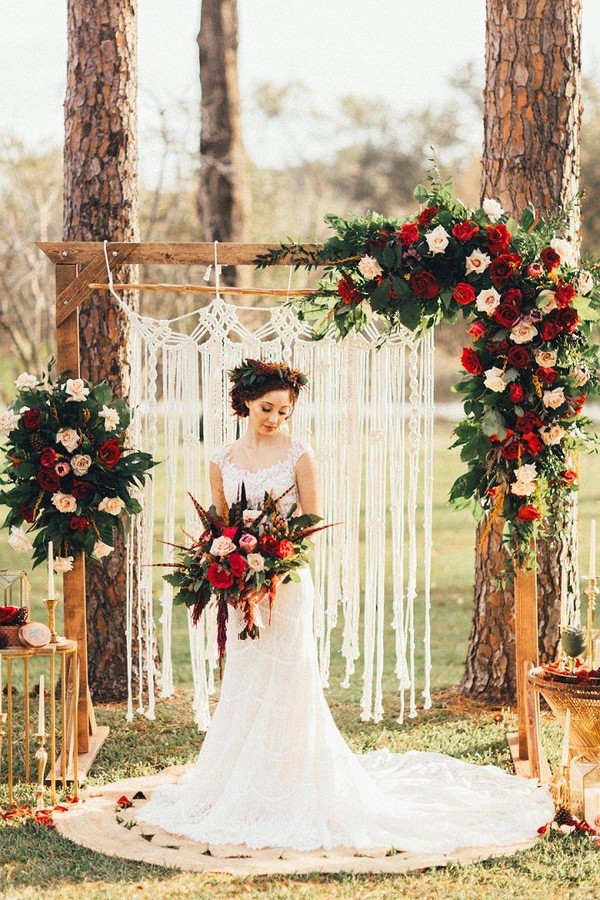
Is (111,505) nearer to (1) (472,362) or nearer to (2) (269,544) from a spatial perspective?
(2) (269,544)

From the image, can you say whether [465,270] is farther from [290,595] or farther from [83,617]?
[83,617]

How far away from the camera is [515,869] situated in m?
4.47

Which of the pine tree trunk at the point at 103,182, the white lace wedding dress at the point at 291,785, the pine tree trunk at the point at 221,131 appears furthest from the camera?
the pine tree trunk at the point at 221,131

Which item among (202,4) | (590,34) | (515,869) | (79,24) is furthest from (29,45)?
(515,869)

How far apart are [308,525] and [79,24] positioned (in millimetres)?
3676

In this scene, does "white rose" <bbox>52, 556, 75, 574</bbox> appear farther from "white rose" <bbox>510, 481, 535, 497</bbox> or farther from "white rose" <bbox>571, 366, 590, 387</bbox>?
"white rose" <bbox>571, 366, 590, 387</bbox>

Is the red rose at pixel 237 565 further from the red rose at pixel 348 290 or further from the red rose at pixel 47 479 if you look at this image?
the red rose at pixel 348 290

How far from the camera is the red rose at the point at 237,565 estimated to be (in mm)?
4832

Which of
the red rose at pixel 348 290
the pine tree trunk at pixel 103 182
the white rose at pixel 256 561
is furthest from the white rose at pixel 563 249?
the pine tree trunk at pixel 103 182

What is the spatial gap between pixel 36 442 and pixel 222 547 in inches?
46.2

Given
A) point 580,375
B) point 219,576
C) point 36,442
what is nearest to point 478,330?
point 580,375

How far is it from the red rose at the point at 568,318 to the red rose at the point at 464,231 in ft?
1.66

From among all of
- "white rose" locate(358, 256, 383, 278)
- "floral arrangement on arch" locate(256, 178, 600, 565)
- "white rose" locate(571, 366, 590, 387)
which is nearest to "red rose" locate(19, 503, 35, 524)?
"floral arrangement on arch" locate(256, 178, 600, 565)

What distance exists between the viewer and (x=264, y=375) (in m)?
5.11
